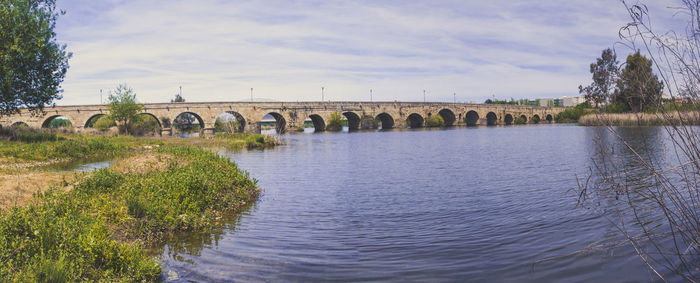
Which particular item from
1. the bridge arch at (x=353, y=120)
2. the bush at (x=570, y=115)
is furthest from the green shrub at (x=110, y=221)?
the bush at (x=570, y=115)

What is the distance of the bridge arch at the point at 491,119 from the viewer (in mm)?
104125

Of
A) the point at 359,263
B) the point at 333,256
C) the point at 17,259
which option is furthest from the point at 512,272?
the point at 17,259

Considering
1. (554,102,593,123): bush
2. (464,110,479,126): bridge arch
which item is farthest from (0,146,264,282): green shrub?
(554,102,593,123): bush

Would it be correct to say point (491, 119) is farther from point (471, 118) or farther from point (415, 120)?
point (415, 120)

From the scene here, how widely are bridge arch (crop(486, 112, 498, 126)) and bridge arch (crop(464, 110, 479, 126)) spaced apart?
5.80 meters

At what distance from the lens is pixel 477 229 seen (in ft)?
30.9

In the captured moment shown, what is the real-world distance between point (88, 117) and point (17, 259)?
65073 millimetres

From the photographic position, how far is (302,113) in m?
73.9

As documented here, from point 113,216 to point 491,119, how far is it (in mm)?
104849

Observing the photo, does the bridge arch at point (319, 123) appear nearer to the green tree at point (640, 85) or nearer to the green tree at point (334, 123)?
the green tree at point (334, 123)

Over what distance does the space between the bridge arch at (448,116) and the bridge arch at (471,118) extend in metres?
4.26

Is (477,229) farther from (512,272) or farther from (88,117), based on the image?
(88,117)

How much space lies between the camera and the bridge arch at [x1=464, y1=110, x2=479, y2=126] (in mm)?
99250

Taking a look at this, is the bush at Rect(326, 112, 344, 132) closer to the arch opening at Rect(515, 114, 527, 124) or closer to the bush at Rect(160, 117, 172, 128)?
the bush at Rect(160, 117, 172, 128)
